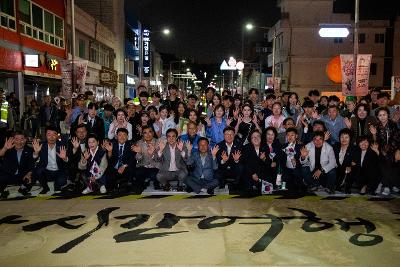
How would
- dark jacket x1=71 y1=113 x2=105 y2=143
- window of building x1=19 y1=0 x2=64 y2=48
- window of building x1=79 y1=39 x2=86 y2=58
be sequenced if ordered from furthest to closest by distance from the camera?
window of building x1=79 y1=39 x2=86 y2=58 → window of building x1=19 y1=0 x2=64 y2=48 → dark jacket x1=71 y1=113 x2=105 y2=143

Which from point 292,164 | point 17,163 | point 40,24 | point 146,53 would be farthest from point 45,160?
point 146,53

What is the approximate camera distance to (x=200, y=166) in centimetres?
826

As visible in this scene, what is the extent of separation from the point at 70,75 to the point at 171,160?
7970mm

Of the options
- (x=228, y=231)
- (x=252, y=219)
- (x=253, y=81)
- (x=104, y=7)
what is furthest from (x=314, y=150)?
(x=253, y=81)

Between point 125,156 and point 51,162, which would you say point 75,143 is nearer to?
point 51,162

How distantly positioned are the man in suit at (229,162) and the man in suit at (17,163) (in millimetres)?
3606

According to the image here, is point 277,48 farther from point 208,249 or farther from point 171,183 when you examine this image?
point 208,249

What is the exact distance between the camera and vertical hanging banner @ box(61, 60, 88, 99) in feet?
48.7

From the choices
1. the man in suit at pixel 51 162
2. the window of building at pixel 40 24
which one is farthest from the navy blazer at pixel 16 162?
the window of building at pixel 40 24

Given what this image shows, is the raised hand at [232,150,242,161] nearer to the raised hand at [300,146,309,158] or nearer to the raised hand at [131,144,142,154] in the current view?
the raised hand at [300,146,309,158]

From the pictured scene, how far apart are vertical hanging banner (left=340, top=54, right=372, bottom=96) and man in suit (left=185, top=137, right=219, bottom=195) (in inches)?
273

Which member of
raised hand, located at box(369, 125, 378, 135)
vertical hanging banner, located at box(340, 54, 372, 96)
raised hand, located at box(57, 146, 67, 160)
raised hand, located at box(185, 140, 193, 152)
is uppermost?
vertical hanging banner, located at box(340, 54, 372, 96)

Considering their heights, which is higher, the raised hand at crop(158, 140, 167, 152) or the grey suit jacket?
the raised hand at crop(158, 140, 167, 152)

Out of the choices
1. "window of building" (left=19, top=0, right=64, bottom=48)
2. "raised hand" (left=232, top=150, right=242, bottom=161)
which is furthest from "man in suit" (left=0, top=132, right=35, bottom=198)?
"window of building" (left=19, top=0, right=64, bottom=48)
